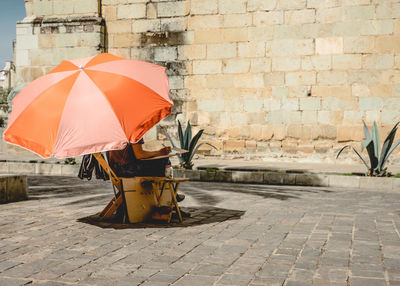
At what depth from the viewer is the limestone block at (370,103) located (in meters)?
10.8

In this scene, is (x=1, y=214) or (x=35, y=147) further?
(x=1, y=214)

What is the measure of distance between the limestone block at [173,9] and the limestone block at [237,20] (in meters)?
0.95

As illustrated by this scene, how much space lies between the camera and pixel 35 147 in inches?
174

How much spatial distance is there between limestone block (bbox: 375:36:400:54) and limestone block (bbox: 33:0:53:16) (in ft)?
25.3

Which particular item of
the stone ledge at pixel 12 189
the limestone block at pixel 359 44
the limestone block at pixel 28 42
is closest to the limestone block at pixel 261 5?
the limestone block at pixel 359 44

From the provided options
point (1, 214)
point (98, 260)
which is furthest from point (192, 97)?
point (98, 260)

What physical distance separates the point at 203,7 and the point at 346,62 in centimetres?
341

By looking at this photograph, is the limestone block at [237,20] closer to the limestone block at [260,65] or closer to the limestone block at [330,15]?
the limestone block at [260,65]

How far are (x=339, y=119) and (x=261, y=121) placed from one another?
1674 millimetres

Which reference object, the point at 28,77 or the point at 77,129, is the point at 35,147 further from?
the point at 28,77

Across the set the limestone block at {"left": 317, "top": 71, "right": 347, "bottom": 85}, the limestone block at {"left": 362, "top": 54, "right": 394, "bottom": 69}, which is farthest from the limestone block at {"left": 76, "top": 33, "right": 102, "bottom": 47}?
the limestone block at {"left": 362, "top": 54, "right": 394, "bottom": 69}

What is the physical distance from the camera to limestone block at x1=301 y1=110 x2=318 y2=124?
36.5 ft

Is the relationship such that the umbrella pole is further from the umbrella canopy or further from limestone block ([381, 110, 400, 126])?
limestone block ([381, 110, 400, 126])

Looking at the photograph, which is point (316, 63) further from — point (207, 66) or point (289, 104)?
point (207, 66)
